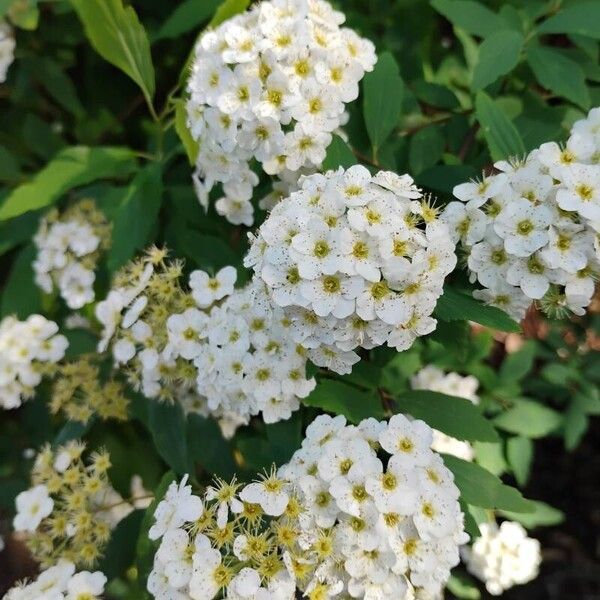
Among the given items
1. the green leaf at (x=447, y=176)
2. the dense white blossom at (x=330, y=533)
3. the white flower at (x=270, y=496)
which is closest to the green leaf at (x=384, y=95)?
the green leaf at (x=447, y=176)

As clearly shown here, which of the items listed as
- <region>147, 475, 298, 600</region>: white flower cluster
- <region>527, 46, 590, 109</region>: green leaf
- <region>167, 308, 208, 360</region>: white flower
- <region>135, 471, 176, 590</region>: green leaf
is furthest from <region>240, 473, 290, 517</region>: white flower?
<region>527, 46, 590, 109</region>: green leaf

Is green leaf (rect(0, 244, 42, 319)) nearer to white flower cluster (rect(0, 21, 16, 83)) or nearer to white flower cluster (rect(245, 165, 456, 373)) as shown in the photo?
white flower cluster (rect(0, 21, 16, 83))

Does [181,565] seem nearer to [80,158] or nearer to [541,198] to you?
[541,198]

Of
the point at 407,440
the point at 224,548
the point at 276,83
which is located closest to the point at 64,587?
the point at 224,548

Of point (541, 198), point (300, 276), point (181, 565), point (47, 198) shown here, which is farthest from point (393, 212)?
point (47, 198)

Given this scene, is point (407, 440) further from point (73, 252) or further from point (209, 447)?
point (73, 252)

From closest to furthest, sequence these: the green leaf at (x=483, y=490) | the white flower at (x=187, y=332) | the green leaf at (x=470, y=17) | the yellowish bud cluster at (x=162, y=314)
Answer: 1. the green leaf at (x=483, y=490)
2. the white flower at (x=187, y=332)
3. the yellowish bud cluster at (x=162, y=314)
4. the green leaf at (x=470, y=17)

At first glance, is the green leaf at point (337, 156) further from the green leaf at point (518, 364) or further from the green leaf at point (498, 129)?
the green leaf at point (518, 364)
